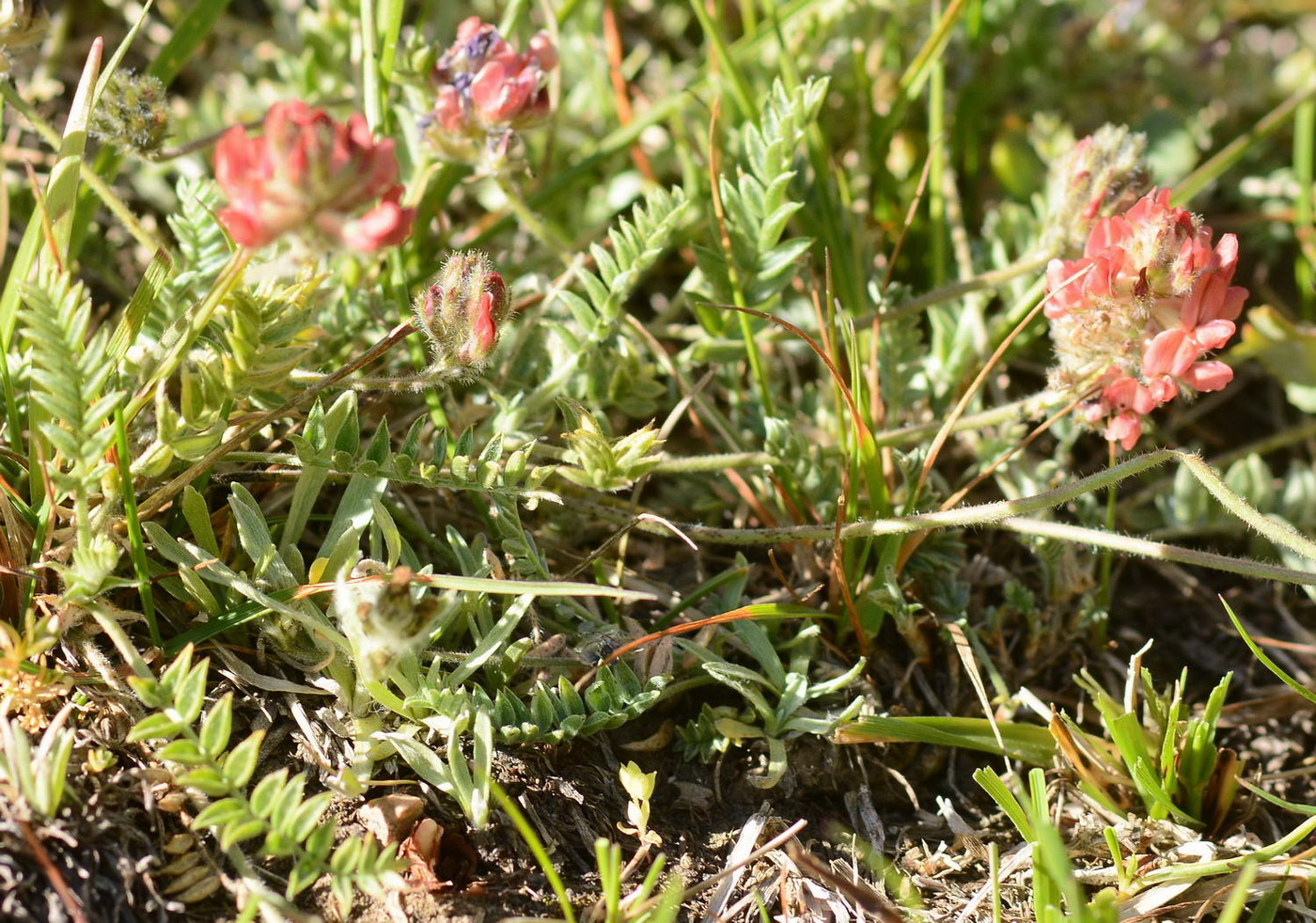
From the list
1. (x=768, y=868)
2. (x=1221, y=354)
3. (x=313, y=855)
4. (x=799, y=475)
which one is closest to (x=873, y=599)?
(x=799, y=475)

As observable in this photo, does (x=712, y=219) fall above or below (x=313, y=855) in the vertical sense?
above

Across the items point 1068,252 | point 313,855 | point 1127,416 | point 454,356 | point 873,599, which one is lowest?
point 873,599

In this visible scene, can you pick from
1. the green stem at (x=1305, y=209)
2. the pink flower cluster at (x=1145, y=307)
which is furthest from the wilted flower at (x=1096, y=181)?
the green stem at (x=1305, y=209)

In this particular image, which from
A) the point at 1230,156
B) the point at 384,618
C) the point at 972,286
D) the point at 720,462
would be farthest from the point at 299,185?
the point at 1230,156

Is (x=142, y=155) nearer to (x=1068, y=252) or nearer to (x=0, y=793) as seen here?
(x=0, y=793)

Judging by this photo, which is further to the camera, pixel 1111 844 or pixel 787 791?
pixel 787 791

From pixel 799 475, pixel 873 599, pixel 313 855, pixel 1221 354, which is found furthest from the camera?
pixel 1221 354

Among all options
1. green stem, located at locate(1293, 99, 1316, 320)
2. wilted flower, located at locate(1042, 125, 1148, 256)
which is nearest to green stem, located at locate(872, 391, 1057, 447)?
wilted flower, located at locate(1042, 125, 1148, 256)
